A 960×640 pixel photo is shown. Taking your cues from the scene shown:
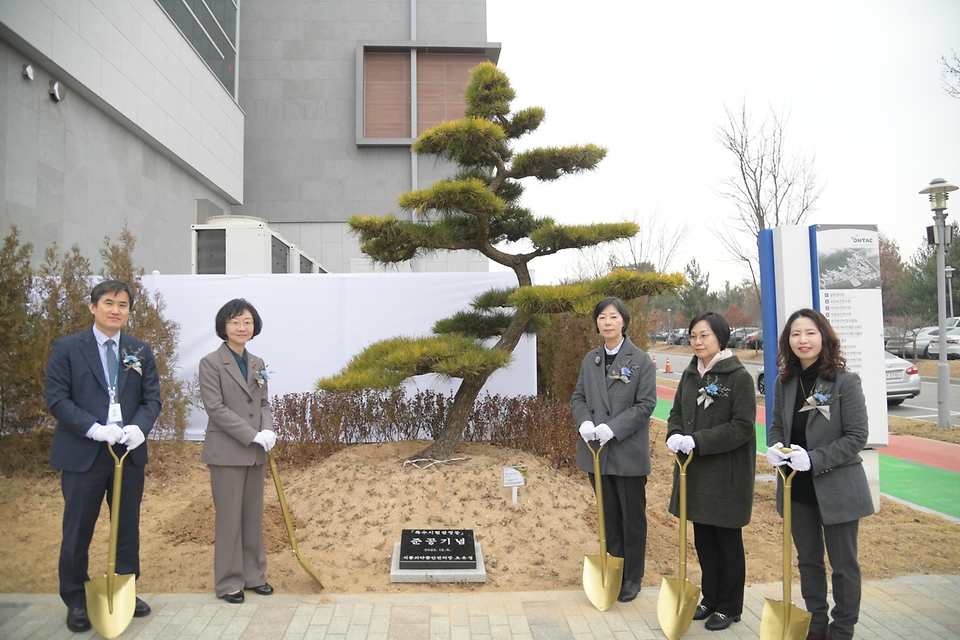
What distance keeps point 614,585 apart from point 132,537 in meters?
2.49

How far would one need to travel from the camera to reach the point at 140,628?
3027 mm

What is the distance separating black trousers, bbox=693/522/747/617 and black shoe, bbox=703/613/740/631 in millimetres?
33

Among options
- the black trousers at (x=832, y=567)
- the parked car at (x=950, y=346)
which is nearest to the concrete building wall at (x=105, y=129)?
the black trousers at (x=832, y=567)

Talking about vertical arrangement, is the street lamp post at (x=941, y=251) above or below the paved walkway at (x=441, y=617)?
above

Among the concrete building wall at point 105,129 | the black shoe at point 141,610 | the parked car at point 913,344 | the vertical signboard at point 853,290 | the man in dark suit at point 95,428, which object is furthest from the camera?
the parked car at point 913,344

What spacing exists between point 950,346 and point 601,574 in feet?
75.5

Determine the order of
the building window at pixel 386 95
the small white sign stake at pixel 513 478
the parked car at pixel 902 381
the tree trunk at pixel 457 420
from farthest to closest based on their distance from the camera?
the building window at pixel 386 95
the parked car at pixel 902 381
the tree trunk at pixel 457 420
the small white sign stake at pixel 513 478

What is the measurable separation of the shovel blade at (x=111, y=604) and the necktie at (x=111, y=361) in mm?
952

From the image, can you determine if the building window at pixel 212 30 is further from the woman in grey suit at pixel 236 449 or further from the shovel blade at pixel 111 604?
the shovel blade at pixel 111 604

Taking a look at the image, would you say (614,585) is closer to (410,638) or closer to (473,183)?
(410,638)

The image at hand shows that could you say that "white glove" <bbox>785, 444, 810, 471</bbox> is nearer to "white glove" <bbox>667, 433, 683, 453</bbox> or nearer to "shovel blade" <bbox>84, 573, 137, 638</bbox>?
"white glove" <bbox>667, 433, 683, 453</bbox>

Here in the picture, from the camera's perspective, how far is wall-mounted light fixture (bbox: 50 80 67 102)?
7.75 meters

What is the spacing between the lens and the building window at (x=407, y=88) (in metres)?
15.7

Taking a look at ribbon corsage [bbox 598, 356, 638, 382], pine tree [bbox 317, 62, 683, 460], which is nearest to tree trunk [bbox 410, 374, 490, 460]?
pine tree [bbox 317, 62, 683, 460]
